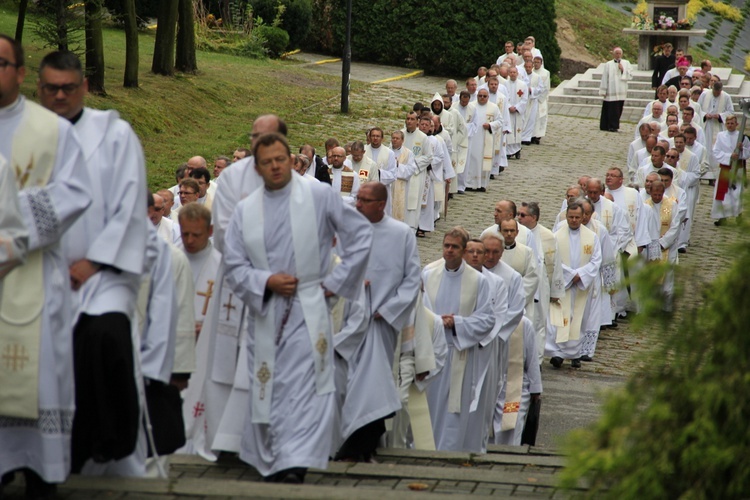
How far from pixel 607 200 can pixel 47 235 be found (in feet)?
36.7

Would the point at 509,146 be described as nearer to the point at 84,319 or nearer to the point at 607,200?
the point at 607,200

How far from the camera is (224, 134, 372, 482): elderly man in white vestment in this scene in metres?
6.35

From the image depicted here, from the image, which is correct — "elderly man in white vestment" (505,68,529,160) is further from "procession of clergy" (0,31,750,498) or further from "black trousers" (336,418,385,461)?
"black trousers" (336,418,385,461)

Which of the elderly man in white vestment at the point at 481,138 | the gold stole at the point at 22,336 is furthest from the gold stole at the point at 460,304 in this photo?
the elderly man in white vestment at the point at 481,138

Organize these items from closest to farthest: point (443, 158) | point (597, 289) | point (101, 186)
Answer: point (101, 186), point (597, 289), point (443, 158)

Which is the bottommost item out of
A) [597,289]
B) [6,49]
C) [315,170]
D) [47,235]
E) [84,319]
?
[597,289]

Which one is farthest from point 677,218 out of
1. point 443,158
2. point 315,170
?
point 315,170

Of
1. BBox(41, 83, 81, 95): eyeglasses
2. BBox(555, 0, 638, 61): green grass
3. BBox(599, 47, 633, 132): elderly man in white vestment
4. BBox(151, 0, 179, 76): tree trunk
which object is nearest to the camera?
BBox(41, 83, 81, 95): eyeglasses

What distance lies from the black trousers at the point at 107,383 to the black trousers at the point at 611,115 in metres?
23.5

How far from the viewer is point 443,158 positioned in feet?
62.7

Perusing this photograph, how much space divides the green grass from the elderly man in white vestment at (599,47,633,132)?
8820 millimetres

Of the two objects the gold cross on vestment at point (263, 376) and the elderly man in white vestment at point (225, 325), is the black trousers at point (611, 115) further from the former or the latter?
the gold cross on vestment at point (263, 376)

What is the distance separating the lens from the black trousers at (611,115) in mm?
27469

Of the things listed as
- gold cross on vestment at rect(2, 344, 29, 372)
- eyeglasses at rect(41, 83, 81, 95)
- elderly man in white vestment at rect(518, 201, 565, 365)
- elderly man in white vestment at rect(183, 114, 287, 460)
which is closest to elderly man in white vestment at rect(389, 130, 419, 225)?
elderly man in white vestment at rect(518, 201, 565, 365)
